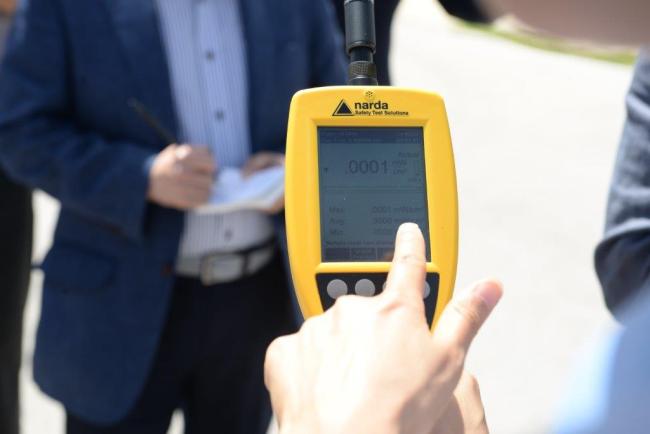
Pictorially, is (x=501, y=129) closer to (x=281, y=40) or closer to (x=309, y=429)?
(x=281, y=40)

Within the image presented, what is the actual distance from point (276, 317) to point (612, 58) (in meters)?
5.99

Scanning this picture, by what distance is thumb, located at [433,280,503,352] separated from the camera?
733mm

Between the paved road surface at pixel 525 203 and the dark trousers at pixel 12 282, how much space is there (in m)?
0.49

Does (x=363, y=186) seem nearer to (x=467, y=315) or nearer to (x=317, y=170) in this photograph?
(x=317, y=170)

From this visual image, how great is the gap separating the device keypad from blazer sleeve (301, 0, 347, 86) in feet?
2.47

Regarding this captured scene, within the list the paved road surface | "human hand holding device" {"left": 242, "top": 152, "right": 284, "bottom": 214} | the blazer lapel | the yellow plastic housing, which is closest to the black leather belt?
"human hand holding device" {"left": 242, "top": 152, "right": 284, "bottom": 214}

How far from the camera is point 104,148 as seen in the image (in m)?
1.43

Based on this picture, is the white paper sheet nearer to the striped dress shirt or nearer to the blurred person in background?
the striped dress shirt

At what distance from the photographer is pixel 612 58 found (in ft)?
22.4

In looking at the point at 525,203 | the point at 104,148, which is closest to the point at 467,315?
the point at 104,148

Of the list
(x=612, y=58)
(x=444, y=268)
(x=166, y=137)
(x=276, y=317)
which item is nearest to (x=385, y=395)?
(x=444, y=268)

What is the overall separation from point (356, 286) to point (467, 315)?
18cm

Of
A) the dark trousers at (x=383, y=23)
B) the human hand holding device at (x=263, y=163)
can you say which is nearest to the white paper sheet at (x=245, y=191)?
the human hand holding device at (x=263, y=163)

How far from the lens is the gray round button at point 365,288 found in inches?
35.6
